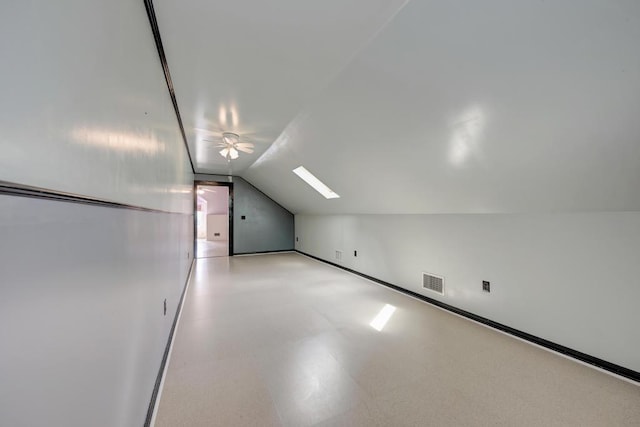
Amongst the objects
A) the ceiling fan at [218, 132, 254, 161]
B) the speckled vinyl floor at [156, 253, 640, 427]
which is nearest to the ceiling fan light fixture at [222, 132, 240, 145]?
the ceiling fan at [218, 132, 254, 161]

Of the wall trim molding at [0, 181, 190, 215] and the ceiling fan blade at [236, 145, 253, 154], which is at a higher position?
the ceiling fan blade at [236, 145, 253, 154]

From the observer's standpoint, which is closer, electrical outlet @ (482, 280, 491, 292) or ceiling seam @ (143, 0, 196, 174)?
ceiling seam @ (143, 0, 196, 174)

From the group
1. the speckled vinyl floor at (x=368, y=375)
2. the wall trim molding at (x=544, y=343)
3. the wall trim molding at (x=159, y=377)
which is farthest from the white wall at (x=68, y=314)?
the wall trim molding at (x=544, y=343)

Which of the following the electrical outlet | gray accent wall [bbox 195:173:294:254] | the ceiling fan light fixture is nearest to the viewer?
the electrical outlet

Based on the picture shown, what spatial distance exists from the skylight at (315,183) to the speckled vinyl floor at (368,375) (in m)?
2.18

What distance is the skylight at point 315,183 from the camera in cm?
438

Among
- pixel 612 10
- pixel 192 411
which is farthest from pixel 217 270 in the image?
pixel 612 10

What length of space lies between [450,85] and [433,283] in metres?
2.41

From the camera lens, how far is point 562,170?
1725 millimetres

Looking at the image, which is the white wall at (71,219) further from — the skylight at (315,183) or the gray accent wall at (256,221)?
the gray accent wall at (256,221)

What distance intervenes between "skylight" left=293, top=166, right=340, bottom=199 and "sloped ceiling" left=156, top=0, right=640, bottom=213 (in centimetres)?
169

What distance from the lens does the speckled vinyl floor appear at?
4.64 ft

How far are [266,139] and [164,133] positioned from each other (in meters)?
1.59

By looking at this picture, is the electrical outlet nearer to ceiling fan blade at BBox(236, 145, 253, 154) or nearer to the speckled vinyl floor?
the speckled vinyl floor
